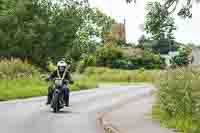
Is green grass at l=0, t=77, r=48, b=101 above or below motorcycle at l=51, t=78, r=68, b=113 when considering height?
→ below

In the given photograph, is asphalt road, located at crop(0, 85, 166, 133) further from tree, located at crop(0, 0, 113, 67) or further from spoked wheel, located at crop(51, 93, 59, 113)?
tree, located at crop(0, 0, 113, 67)

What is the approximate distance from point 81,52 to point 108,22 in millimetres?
13572

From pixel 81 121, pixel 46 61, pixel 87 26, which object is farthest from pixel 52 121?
pixel 87 26

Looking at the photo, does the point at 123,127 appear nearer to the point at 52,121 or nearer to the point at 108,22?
the point at 52,121

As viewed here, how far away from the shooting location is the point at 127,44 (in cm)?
11988

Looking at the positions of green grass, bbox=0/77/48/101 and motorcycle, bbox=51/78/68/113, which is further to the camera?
green grass, bbox=0/77/48/101

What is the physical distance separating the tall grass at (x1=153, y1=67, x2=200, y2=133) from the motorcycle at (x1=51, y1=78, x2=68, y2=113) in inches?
144

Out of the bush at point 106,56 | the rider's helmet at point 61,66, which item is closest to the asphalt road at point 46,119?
the rider's helmet at point 61,66

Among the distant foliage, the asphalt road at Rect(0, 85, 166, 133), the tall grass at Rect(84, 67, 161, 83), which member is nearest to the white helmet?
the asphalt road at Rect(0, 85, 166, 133)

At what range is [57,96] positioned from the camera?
75.8 ft

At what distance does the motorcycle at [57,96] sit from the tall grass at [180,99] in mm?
3646

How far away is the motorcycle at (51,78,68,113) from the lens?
23109 millimetres

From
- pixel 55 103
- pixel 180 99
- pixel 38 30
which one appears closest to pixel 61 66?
pixel 55 103

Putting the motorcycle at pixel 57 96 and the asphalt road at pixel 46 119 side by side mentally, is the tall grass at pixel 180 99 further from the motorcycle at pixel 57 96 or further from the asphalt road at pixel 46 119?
the motorcycle at pixel 57 96
